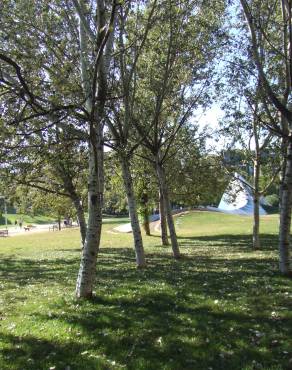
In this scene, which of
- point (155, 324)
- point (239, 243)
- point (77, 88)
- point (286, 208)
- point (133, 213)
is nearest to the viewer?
point (155, 324)

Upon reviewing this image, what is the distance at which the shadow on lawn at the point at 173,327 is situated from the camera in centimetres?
718

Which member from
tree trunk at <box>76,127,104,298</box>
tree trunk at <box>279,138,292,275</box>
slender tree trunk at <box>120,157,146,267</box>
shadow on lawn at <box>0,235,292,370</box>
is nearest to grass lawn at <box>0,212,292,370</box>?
shadow on lawn at <box>0,235,292,370</box>

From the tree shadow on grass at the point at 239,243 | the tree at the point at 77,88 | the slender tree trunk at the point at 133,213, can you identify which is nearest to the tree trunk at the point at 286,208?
the tree at the point at 77,88

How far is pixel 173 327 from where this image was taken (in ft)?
28.7

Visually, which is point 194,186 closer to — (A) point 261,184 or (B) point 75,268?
(A) point 261,184

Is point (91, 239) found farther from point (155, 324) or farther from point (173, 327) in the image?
point (173, 327)

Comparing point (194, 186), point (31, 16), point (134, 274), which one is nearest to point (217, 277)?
point (134, 274)

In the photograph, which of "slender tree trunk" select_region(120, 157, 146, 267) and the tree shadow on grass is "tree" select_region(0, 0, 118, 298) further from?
the tree shadow on grass

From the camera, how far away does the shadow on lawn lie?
23.6 feet

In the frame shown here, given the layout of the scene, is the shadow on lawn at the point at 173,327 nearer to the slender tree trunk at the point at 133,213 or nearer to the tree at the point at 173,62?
the slender tree trunk at the point at 133,213

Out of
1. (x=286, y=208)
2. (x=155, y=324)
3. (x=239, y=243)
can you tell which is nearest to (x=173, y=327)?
(x=155, y=324)

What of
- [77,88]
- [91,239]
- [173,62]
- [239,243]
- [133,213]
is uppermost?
[173,62]

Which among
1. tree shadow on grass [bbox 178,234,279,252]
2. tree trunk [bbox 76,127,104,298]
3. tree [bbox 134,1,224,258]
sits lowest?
tree shadow on grass [bbox 178,234,279,252]

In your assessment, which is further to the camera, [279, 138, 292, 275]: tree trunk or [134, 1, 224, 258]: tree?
[134, 1, 224, 258]: tree
